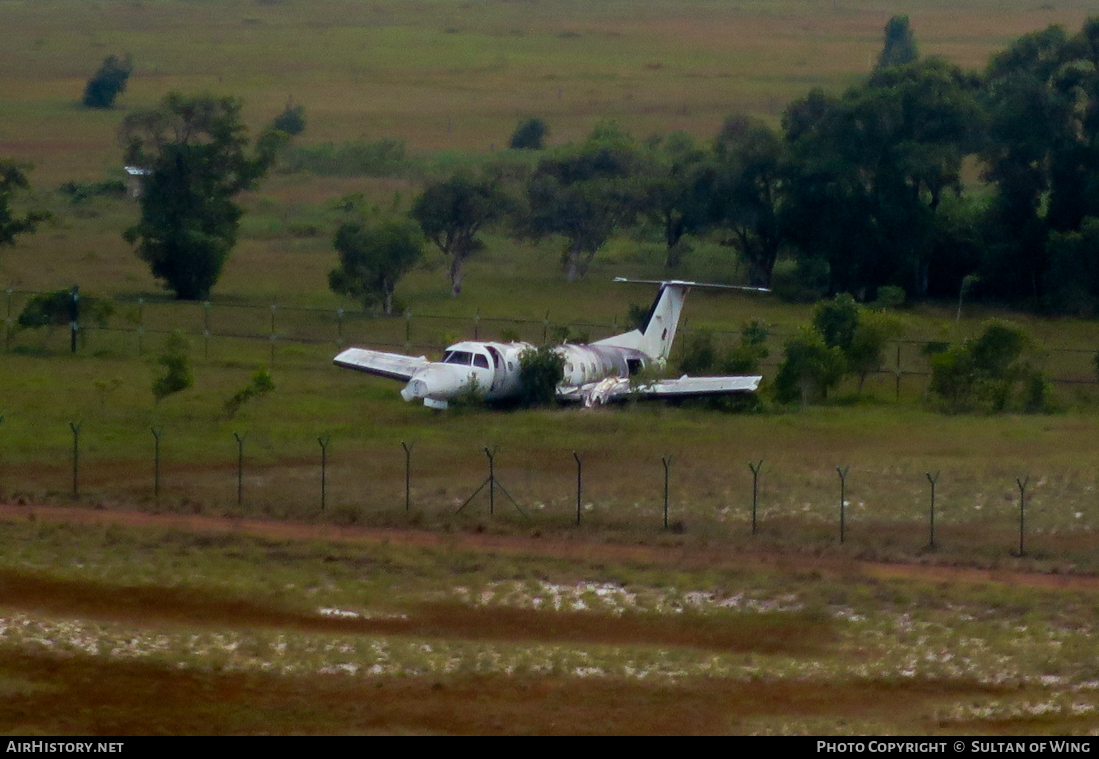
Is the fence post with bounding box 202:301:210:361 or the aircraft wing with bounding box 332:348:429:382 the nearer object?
the aircraft wing with bounding box 332:348:429:382

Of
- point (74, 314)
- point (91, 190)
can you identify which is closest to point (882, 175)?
point (74, 314)

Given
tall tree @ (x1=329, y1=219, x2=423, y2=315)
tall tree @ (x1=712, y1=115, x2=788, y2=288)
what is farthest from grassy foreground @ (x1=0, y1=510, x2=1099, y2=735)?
tall tree @ (x1=712, y1=115, x2=788, y2=288)

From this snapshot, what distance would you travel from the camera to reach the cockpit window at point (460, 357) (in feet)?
126

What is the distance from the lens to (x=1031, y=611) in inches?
893

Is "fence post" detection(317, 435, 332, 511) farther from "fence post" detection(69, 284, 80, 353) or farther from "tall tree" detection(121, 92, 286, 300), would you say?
"tall tree" detection(121, 92, 286, 300)

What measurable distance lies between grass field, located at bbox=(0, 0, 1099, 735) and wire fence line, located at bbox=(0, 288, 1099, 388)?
10.7 inches

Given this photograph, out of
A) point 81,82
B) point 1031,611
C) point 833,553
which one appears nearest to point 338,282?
point 833,553

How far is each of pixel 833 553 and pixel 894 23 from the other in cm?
13635

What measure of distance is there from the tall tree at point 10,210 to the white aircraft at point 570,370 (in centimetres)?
2238

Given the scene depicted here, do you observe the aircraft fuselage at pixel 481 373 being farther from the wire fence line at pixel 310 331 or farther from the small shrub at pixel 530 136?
the small shrub at pixel 530 136

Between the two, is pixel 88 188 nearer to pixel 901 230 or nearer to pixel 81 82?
pixel 901 230

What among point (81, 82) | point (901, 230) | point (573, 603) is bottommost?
point (573, 603)

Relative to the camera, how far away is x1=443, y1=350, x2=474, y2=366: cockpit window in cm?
3843

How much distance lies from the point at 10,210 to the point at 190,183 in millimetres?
7011
